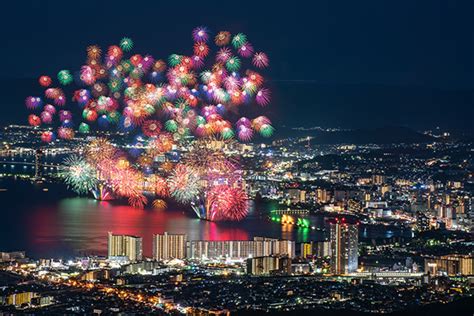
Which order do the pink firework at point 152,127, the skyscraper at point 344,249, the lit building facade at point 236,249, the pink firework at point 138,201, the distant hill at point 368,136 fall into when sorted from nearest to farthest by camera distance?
the skyscraper at point 344,249 < the lit building facade at point 236,249 < the pink firework at point 152,127 < the pink firework at point 138,201 < the distant hill at point 368,136

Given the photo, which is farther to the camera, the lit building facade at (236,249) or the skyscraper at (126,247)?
the lit building facade at (236,249)

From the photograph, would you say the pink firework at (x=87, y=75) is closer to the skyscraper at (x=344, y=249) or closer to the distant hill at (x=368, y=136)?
the skyscraper at (x=344, y=249)

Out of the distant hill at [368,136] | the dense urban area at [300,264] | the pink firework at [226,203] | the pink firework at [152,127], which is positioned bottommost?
the dense urban area at [300,264]

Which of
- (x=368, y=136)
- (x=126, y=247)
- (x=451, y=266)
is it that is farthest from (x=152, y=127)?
(x=368, y=136)

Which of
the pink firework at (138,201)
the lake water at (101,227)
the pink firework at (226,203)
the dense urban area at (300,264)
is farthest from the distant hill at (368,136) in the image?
the pink firework at (226,203)

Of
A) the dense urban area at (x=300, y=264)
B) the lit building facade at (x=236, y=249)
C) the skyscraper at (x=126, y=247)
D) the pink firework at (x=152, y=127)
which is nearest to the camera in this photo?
the dense urban area at (x=300, y=264)

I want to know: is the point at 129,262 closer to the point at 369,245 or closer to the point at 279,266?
the point at 279,266

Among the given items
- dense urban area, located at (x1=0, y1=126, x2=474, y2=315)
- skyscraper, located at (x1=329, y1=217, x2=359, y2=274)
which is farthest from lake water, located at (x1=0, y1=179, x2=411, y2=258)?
skyscraper, located at (x1=329, y1=217, x2=359, y2=274)

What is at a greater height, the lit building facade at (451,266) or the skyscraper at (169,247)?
the skyscraper at (169,247)

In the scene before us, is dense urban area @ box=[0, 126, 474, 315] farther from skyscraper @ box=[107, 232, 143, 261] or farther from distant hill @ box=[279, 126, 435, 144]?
distant hill @ box=[279, 126, 435, 144]
